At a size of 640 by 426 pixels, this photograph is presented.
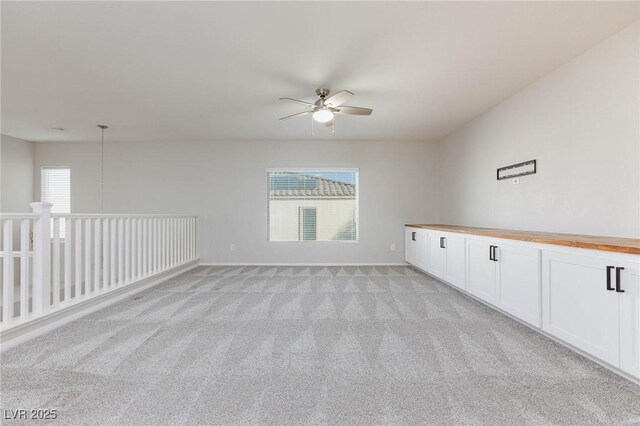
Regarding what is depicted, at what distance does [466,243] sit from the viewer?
11.1 ft

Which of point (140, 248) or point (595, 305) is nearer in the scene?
point (595, 305)

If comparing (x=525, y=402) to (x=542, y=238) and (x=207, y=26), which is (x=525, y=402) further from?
(x=207, y=26)

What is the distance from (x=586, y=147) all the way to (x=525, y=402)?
230cm

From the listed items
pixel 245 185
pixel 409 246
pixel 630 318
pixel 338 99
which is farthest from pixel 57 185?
pixel 630 318

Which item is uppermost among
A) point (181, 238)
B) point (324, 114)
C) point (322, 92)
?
point (322, 92)

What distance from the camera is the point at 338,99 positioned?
119 inches

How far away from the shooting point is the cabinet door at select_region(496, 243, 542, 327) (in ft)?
7.63

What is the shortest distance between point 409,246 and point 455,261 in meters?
1.67

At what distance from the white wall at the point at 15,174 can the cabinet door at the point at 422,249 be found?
24.3 ft

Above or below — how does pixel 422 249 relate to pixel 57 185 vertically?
below

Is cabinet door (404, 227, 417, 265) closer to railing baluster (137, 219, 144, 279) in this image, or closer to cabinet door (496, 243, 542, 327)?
cabinet door (496, 243, 542, 327)

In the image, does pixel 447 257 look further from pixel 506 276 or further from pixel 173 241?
pixel 173 241

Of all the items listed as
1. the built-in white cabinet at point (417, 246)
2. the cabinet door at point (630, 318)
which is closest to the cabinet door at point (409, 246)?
the built-in white cabinet at point (417, 246)

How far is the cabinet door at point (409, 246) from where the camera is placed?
509 centimetres
